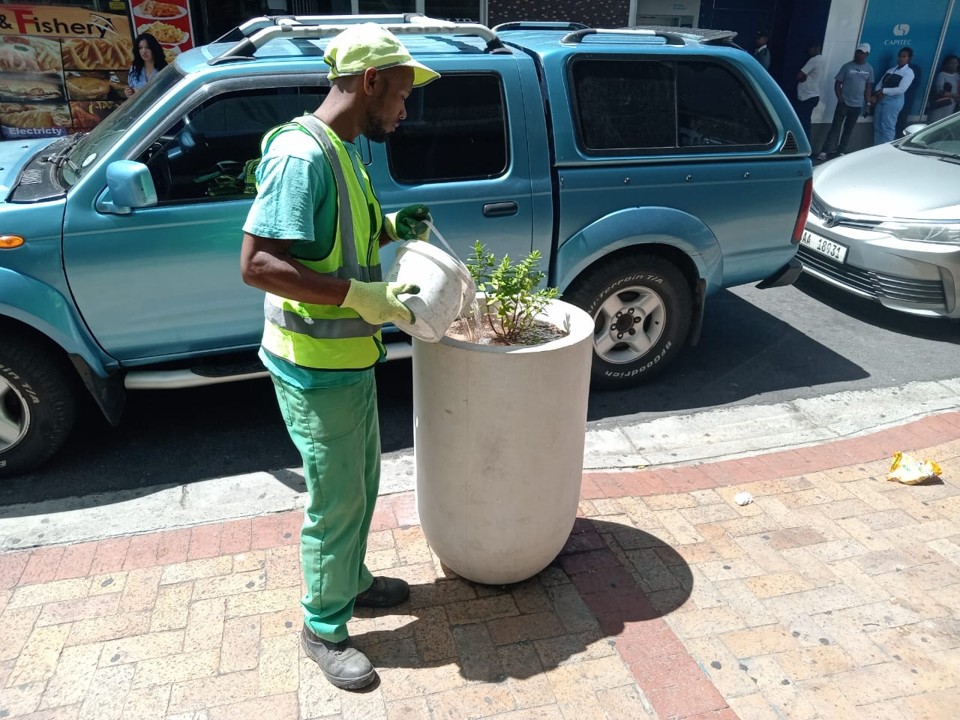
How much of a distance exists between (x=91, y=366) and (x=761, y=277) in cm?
403

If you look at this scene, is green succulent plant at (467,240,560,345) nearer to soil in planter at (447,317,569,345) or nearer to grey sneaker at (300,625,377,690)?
soil in planter at (447,317,569,345)

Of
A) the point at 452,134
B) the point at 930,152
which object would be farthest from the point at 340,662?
the point at 930,152

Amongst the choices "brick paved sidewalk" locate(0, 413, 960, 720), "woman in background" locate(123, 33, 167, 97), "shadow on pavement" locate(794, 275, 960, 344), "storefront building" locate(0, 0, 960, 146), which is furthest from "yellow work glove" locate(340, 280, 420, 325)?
"storefront building" locate(0, 0, 960, 146)

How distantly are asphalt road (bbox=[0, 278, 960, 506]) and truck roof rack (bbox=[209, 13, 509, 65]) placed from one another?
1982mm

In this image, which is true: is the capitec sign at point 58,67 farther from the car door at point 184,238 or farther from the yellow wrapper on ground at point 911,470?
the yellow wrapper on ground at point 911,470

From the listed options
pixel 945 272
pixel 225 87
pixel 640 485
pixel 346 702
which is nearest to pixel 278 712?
pixel 346 702

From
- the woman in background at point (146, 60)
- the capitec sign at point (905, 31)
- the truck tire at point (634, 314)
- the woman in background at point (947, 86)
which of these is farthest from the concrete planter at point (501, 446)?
the woman in background at point (947, 86)

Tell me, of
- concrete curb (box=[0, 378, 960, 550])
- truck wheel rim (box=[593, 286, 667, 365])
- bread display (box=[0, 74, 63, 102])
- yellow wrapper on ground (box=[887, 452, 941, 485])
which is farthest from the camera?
bread display (box=[0, 74, 63, 102])

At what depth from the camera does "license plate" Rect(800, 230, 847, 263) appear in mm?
6234

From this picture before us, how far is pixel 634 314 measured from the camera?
490cm

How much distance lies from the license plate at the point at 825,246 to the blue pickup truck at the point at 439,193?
1299 millimetres

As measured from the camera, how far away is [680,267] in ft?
16.1

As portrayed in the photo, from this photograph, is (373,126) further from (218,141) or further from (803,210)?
(803,210)

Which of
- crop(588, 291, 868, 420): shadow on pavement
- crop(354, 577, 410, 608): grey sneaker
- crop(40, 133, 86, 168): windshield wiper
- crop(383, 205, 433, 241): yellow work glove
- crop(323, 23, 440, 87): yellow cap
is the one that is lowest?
crop(588, 291, 868, 420): shadow on pavement
